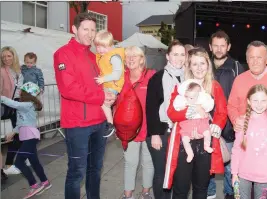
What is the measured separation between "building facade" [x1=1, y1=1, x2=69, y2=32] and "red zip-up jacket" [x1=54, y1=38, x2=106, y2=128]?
1007cm

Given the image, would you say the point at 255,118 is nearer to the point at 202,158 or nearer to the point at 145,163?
the point at 202,158

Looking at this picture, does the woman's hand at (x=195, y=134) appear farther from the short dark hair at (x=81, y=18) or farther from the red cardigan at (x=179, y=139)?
the short dark hair at (x=81, y=18)

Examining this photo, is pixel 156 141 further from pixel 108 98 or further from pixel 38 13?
pixel 38 13

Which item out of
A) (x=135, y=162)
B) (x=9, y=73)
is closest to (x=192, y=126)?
(x=135, y=162)

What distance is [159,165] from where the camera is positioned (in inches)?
138

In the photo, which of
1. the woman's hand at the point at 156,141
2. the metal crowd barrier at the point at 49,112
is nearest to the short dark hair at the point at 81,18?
the woman's hand at the point at 156,141

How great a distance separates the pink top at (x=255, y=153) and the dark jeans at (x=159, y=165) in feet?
2.40

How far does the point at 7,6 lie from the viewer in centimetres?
1261

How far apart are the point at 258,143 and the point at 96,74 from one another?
1632 mm

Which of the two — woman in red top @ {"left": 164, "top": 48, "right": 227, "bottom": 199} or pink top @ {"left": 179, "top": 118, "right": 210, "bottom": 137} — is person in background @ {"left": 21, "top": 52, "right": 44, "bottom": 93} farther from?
pink top @ {"left": 179, "top": 118, "right": 210, "bottom": 137}

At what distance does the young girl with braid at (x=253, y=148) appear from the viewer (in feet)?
9.99

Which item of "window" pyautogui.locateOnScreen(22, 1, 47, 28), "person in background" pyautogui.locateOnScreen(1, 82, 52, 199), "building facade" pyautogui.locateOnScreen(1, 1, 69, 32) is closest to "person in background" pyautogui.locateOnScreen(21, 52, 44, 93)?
"person in background" pyautogui.locateOnScreen(1, 82, 52, 199)

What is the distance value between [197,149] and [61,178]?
2924 mm

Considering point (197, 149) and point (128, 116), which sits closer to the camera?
point (197, 149)
